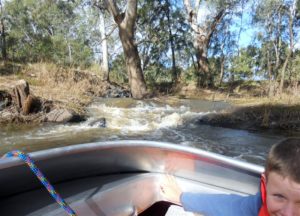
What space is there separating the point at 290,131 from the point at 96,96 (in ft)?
23.8

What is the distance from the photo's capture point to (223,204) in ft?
4.54

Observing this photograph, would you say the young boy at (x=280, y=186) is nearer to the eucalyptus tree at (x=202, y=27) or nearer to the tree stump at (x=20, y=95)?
the tree stump at (x=20, y=95)

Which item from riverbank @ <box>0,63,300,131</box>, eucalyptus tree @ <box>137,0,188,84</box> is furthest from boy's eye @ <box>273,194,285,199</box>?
eucalyptus tree @ <box>137,0,188,84</box>

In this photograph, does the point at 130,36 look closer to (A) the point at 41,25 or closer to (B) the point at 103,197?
(B) the point at 103,197

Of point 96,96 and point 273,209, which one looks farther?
point 96,96

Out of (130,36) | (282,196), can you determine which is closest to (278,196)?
(282,196)

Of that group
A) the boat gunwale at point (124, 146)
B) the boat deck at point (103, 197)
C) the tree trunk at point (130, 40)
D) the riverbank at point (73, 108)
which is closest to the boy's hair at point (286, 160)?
the boat gunwale at point (124, 146)

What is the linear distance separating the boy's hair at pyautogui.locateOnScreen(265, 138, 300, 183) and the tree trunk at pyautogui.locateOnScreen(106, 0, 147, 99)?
40.2 feet

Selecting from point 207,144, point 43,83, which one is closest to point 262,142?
point 207,144

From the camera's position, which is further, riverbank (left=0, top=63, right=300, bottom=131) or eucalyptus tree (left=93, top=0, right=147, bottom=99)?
eucalyptus tree (left=93, top=0, right=147, bottom=99)

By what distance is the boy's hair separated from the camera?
1.04 m

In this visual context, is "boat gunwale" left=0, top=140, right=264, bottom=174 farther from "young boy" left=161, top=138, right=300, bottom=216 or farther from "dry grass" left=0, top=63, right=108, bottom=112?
"dry grass" left=0, top=63, right=108, bottom=112

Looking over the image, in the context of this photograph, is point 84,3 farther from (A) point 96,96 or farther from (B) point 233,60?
(B) point 233,60

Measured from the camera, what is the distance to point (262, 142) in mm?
6746
